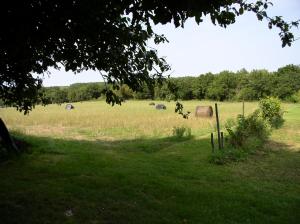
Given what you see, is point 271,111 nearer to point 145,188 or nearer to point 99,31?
point 145,188

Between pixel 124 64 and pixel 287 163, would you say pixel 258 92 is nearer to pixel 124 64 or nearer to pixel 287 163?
pixel 287 163

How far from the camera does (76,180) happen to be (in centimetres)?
826

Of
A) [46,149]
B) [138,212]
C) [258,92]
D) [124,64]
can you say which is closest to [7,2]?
[124,64]

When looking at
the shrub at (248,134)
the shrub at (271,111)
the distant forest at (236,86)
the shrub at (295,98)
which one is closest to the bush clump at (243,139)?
the shrub at (248,134)

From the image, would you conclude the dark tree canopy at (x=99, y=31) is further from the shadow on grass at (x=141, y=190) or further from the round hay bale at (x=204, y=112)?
the round hay bale at (x=204, y=112)

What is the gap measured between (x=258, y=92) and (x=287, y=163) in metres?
72.6

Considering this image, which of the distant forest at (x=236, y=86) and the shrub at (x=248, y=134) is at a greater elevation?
the distant forest at (x=236, y=86)

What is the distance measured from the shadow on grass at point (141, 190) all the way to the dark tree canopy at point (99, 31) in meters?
2.03

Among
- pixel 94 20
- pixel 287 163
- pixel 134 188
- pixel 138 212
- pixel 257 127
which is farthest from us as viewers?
pixel 257 127

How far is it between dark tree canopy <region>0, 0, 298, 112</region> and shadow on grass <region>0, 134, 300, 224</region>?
203 centimetres

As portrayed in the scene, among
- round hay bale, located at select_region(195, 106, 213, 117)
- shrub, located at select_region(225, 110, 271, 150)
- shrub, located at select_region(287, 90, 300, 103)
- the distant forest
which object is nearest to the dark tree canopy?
shrub, located at select_region(225, 110, 271, 150)

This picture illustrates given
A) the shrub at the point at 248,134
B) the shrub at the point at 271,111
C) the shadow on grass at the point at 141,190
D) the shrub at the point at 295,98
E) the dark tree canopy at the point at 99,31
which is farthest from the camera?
the shrub at the point at 295,98

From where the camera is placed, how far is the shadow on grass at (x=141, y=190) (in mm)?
6189

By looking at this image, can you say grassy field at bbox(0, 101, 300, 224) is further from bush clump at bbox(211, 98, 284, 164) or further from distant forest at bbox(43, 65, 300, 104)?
distant forest at bbox(43, 65, 300, 104)
